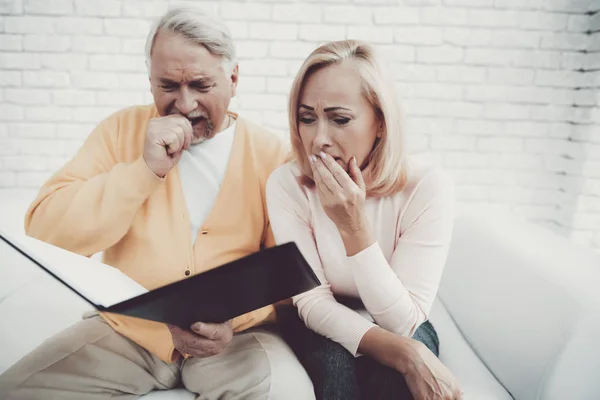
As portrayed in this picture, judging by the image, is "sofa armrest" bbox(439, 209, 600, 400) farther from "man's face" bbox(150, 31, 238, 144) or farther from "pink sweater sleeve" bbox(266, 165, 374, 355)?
"man's face" bbox(150, 31, 238, 144)

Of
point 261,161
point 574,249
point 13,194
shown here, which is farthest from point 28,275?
point 574,249

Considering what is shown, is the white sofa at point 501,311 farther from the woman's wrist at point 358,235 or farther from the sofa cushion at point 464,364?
the woman's wrist at point 358,235

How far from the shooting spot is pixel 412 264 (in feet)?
3.84

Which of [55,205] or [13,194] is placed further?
[13,194]

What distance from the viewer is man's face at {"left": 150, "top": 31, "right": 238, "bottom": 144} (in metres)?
1.20

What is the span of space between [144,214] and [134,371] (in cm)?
42

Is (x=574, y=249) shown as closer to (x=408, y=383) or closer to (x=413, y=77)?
(x=408, y=383)

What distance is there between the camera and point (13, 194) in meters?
1.79

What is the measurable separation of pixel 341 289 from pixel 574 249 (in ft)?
2.56

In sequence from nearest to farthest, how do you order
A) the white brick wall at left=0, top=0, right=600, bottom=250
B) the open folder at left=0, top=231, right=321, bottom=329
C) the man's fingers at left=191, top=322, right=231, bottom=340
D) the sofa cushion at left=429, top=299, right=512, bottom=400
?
1. the open folder at left=0, top=231, right=321, bottom=329
2. the man's fingers at left=191, top=322, right=231, bottom=340
3. the sofa cushion at left=429, top=299, right=512, bottom=400
4. the white brick wall at left=0, top=0, right=600, bottom=250

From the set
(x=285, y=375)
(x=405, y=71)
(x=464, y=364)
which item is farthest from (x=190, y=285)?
(x=405, y=71)

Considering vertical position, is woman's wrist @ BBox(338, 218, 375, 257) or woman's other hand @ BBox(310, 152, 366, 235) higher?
woman's other hand @ BBox(310, 152, 366, 235)

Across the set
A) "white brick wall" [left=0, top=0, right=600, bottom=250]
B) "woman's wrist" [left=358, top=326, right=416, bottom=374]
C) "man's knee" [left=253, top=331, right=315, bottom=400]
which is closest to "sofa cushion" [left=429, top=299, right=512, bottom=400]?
"woman's wrist" [left=358, top=326, right=416, bottom=374]

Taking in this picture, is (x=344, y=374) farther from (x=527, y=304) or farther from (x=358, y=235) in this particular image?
(x=527, y=304)
